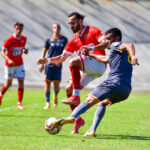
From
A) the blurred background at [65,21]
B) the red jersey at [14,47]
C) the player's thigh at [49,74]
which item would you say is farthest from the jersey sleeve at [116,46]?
the blurred background at [65,21]

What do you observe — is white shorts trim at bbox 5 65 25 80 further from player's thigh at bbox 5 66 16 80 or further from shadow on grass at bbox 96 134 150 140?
shadow on grass at bbox 96 134 150 140

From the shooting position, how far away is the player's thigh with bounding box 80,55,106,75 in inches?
306

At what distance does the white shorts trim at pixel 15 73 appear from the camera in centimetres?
1241

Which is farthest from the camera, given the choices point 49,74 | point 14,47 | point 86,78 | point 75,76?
point 49,74

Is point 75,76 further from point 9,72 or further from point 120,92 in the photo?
point 9,72

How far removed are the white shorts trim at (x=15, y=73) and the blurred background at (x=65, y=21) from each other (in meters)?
11.8

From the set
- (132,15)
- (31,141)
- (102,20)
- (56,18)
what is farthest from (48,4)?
(31,141)

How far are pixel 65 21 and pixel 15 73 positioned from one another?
12873 mm

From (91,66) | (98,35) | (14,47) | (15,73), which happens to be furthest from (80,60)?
(15,73)

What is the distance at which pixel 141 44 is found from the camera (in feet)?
81.9

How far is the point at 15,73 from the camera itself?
12484 millimetres

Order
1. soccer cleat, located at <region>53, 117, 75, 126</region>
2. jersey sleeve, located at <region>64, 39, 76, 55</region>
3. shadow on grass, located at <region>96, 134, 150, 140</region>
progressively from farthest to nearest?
jersey sleeve, located at <region>64, 39, 76, 55</region> → shadow on grass, located at <region>96, 134, 150, 140</region> → soccer cleat, located at <region>53, 117, 75, 126</region>

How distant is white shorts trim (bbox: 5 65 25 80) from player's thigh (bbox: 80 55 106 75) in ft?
15.9

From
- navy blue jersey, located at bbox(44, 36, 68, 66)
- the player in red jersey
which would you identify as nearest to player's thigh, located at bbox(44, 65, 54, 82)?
navy blue jersey, located at bbox(44, 36, 68, 66)
